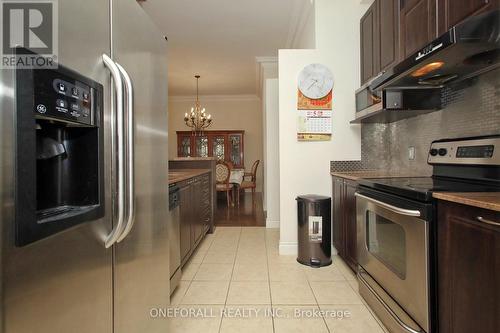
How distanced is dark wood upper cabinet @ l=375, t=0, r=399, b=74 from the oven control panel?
82cm

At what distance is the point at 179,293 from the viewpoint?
214cm

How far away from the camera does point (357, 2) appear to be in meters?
3.04

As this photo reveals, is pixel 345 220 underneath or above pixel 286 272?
above

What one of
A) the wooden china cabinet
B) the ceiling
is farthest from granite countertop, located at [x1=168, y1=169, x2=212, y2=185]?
the wooden china cabinet

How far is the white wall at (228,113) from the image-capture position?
28.1 ft

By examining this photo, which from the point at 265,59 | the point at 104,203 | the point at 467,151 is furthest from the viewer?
the point at 265,59

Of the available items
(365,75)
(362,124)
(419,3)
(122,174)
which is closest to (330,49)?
(365,75)

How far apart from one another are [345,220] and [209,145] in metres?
5.98

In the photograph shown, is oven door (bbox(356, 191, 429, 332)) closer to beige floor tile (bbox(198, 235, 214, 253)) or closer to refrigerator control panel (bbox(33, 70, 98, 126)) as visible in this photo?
refrigerator control panel (bbox(33, 70, 98, 126))

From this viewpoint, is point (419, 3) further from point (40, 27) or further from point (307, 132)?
point (40, 27)

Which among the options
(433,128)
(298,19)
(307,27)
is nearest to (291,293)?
(433,128)

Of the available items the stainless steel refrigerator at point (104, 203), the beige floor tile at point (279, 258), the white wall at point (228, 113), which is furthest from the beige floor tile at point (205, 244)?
the white wall at point (228, 113)

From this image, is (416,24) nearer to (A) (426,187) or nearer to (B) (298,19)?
(A) (426,187)

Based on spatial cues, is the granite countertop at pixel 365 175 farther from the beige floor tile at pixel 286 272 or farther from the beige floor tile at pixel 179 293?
the beige floor tile at pixel 179 293
